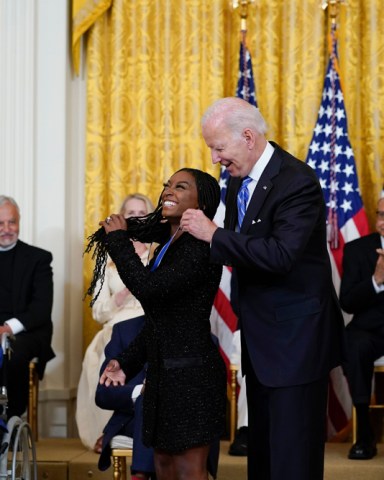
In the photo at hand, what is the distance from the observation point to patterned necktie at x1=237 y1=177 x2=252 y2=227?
3498 millimetres

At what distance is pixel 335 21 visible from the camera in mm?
7227

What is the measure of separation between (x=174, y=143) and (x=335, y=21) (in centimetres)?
161

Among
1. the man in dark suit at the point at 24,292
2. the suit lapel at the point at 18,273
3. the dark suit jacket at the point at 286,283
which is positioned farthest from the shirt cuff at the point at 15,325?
the dark suit jacket at the point at 286,283

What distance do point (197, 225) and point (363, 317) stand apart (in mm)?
3358

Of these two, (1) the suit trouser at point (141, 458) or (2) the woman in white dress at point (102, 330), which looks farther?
(2) the woman in white dress at point (102, 330)

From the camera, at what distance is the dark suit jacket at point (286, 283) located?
10.6ft

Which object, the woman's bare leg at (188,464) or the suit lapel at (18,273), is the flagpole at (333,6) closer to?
the suit lapel at (18,273)

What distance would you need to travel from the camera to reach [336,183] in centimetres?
706

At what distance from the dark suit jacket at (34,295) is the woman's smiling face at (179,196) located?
11.0 feet

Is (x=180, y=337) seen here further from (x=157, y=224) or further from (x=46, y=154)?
(x=46, y=154)

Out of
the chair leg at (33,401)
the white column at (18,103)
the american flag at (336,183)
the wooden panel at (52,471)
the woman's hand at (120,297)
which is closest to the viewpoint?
the wooden panel at (52,471)

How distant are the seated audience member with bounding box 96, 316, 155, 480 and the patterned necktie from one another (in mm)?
1515

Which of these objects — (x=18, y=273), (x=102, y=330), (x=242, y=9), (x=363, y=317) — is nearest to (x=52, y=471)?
(x=102, y=330)

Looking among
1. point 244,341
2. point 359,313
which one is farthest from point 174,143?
→ point 244,341
